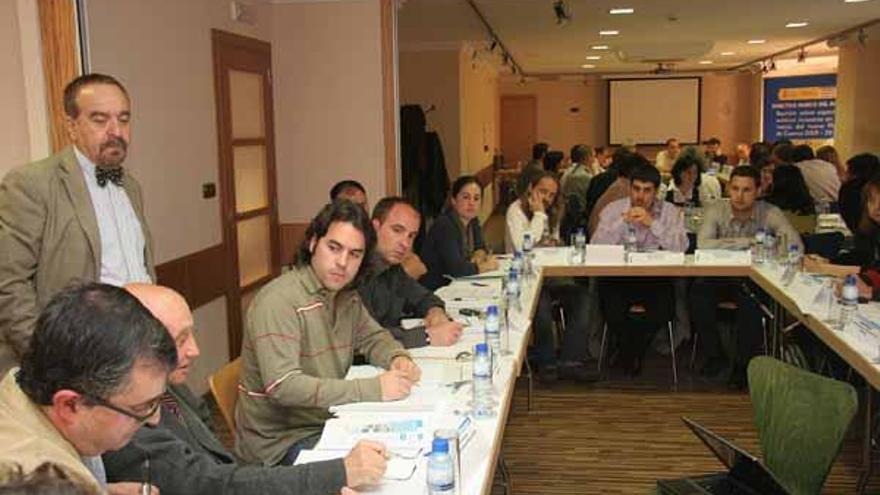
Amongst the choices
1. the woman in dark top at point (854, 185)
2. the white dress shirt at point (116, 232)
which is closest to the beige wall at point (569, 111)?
the woman in dark top at point (854, 185)

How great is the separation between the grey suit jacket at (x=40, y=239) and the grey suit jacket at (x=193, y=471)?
109 centimetres

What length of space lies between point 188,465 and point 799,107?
1690 cm

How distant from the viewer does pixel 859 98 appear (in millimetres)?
11281

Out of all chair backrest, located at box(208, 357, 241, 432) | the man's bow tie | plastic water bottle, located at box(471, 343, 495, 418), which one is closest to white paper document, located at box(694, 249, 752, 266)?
plastic water bottle, located at box(471, 343, 495, 418)

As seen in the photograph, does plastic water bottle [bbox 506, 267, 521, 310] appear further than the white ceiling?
No

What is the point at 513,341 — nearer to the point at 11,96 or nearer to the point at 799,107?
the point at 11,96

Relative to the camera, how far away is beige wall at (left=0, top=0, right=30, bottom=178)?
364cm

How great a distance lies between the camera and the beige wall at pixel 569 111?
746 inches

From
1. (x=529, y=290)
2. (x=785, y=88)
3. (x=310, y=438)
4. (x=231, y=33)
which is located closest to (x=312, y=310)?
(x=310, y=438)

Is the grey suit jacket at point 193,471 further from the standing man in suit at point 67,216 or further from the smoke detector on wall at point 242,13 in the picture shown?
the smoke detector on wall at point 242,13

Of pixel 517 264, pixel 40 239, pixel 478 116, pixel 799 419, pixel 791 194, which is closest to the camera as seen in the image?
pixel 799 419

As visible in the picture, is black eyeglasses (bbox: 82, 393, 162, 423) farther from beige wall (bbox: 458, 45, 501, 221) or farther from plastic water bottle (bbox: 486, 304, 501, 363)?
beige wall (bbox: 458, 45, 501, 221)

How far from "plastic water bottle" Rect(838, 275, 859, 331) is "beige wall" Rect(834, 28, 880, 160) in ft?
26.2

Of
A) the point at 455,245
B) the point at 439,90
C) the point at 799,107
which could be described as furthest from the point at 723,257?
the point at 799,107
